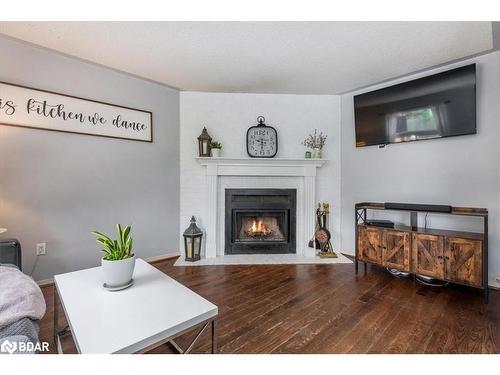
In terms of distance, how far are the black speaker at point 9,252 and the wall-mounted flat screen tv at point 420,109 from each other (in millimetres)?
3451

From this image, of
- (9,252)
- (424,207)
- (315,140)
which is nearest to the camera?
Answer: (9,252)

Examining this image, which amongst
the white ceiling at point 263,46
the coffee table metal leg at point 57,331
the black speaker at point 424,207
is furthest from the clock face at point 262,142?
the coffee table metal leg at point 57,331

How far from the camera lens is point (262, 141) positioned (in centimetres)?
309

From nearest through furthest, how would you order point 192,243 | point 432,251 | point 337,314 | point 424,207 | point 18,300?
point 18,300 < point 337,314 < point 432,251 < point 424,207 < point 192,243

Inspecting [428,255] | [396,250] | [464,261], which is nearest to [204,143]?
[396,250]

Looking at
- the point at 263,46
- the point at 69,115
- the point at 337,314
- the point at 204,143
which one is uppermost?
the point at 263,46

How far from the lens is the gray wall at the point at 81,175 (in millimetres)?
2016

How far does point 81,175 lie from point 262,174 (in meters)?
2.04

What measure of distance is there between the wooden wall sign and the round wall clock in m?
1.29

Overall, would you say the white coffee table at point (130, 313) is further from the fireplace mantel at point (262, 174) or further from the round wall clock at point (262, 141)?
the round wall clock at point (262, 141)

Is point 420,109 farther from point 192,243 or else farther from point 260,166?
point 192,243

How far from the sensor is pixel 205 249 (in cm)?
300
